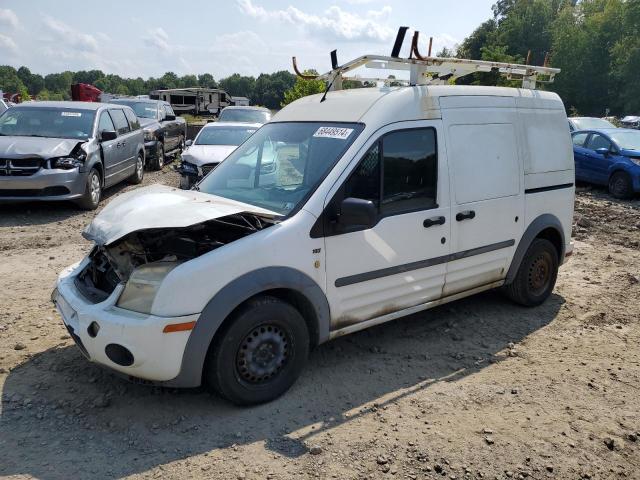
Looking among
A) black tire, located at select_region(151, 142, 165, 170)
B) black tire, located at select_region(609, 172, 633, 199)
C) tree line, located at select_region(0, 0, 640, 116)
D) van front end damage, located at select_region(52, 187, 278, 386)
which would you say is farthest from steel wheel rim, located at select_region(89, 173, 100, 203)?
tree line, located at select_region(0, 0, 640, 116)

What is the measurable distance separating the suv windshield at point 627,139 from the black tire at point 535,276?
8.53 meters

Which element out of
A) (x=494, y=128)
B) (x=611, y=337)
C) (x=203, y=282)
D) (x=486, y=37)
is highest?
(x=486, y=37)

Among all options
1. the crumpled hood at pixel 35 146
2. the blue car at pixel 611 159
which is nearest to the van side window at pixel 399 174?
the crumpled hood at pixel 35 146

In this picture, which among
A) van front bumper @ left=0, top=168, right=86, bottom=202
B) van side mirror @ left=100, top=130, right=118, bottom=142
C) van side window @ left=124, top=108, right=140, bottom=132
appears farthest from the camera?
van side window @ left=124, top=108, right=140, bottom=132

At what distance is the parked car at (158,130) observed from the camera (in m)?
14.8

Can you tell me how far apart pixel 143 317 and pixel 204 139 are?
9148 millimetres

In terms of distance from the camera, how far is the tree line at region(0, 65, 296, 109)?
101m

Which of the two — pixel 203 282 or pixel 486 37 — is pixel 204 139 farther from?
pixel 486 37

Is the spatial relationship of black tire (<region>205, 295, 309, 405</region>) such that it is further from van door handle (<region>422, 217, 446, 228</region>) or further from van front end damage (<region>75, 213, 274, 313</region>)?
van door handle (<region>422, 217, 446, 228</region>)

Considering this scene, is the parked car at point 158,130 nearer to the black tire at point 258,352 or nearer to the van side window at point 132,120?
the van side window at point 132,120

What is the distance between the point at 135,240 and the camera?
12.4 ft

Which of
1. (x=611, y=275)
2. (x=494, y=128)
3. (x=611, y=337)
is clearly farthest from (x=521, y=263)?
(x=611, y=275)

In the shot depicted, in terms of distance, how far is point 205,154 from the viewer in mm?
10789

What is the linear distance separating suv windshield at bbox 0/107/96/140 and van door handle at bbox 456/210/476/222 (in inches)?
298
